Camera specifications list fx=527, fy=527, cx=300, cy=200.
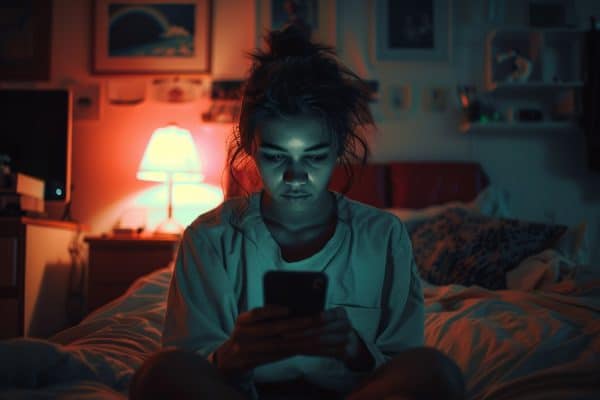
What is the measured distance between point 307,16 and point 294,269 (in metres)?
2.54

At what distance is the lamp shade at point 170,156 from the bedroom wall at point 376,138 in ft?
1.07

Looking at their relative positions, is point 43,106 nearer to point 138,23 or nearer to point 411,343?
point 138,23

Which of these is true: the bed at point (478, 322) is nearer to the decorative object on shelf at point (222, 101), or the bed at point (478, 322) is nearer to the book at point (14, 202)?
the decorative object on shelf at point (222, 101)

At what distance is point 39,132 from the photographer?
9.52 feet

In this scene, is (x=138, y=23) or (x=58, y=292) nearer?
(x=58, y=292)

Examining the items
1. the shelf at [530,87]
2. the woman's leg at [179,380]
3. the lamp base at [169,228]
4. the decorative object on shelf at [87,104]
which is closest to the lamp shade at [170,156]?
the lamp base at [169,228]

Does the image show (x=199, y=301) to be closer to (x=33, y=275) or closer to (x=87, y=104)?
(x=33, y=275)

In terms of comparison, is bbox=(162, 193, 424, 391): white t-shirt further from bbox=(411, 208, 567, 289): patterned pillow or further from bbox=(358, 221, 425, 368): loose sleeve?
bbox=(411, 208, 567, 289): patterned pillow

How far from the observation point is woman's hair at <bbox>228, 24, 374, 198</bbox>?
3.07 ft

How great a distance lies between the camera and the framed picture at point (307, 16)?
316 centimetres

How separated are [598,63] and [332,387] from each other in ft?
9.27

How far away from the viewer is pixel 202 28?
3.19 m

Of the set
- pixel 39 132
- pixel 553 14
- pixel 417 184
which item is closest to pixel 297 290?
pixel 417 184

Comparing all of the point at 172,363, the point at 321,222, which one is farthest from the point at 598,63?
the point at 172,363
